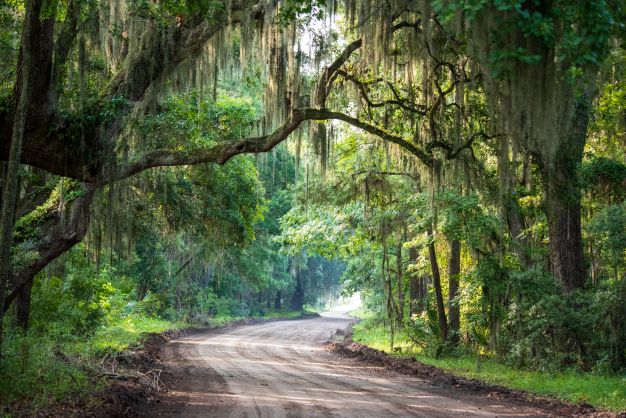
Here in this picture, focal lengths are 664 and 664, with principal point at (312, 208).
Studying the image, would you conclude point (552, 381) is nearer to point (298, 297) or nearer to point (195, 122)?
point (195, 122)

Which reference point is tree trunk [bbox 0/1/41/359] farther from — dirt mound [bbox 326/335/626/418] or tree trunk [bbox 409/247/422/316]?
tree trunk [bbox 409/247/422/316]

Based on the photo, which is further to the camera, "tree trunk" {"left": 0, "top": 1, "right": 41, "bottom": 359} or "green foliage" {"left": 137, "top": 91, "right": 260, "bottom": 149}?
"green foliage" {"left": 137, "top": 91, "right": 260, "bottom": 149}

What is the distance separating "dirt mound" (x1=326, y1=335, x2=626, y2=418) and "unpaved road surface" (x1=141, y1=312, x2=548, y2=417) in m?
0.34

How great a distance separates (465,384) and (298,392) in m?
3.46

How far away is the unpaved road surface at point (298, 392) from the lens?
28.9 ft

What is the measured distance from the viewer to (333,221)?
20.2 m

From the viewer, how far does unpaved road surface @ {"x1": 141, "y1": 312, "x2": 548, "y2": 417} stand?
28.9 feet

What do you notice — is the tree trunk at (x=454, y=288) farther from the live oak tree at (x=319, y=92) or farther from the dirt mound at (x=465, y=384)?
the live oak tree at (x=319, y=92)

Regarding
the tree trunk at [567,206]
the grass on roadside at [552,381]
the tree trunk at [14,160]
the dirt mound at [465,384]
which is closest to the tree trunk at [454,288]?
the grass on roadside at [552,381]

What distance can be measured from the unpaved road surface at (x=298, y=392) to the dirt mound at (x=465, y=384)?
343 mm

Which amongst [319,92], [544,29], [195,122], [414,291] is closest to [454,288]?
[414,291]

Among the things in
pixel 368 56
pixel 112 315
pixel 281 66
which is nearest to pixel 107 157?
pixel 281 66

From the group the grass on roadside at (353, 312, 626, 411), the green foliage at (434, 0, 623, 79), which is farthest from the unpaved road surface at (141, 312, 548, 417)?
the green foliage at (434, 0, 623, 79)

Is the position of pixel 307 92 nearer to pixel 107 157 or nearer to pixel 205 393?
pixel 107 157
